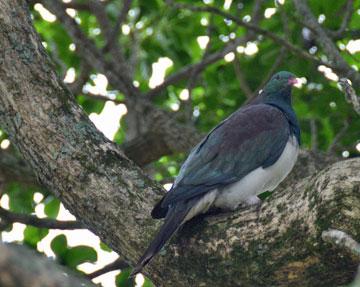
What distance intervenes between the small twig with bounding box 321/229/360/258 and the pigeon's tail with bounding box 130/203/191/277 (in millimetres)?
677

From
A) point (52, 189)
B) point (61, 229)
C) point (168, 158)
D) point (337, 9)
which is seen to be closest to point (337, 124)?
point (337, 9)

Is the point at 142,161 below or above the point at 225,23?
below

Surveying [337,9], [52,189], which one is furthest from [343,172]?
[337,9]

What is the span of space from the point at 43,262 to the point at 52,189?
2138 millimetres

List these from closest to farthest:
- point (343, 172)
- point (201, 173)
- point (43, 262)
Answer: point (43, 262), point (343, 172), point (201, 173)

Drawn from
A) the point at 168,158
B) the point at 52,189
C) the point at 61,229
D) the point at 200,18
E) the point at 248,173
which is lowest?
the point at 52,189

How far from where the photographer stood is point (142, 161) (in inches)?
209

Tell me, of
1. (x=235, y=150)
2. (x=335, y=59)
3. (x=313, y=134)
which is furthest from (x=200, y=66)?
(x=235, y=150)

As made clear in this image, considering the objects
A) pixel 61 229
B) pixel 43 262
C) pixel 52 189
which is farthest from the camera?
pixel 61 229

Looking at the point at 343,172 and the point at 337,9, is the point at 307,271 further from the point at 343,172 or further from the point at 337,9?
the point at 337,9

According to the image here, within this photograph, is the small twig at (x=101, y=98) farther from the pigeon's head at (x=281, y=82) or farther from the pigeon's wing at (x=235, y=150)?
the pigeon's wing at (x=235, y=150)

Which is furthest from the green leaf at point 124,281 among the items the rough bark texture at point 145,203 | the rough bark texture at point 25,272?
the rough bark texture at point 25,272

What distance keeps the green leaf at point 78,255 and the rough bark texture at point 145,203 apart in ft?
2.75

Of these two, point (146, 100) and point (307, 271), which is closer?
point (307, 271)
